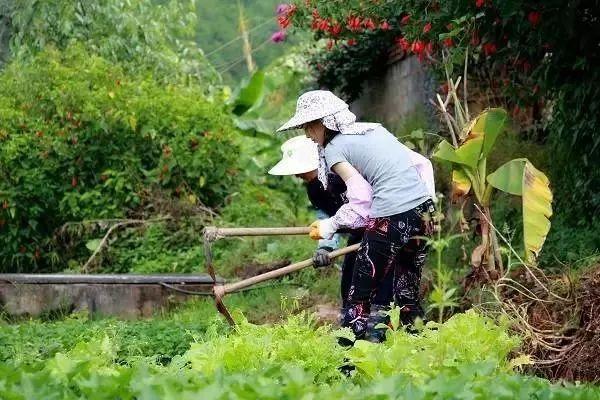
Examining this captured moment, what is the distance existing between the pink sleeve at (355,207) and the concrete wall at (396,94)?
6.64m

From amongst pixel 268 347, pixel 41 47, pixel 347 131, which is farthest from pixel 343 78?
pixel 268 347

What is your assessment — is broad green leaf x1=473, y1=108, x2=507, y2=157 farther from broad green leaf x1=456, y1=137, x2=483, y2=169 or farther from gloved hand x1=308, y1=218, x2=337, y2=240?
gloved hand x1=308, y1=218, x2=337, y2=240

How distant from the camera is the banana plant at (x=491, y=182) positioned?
824 cm

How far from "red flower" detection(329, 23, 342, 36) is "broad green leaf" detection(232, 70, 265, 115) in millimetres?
5549

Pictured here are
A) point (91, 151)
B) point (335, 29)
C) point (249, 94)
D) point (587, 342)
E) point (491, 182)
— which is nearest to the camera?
point (587, 342)

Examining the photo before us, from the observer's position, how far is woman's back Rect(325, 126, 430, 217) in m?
7.40

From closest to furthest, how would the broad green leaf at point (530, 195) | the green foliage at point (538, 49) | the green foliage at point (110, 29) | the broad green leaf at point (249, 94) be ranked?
the broad green leaf at point (530, 195) < the green foliage at point (538, 49) < the green foliage at point (110, 29) < the broad green leaf at point (249, 94)

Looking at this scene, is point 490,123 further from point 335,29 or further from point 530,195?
point 335,29

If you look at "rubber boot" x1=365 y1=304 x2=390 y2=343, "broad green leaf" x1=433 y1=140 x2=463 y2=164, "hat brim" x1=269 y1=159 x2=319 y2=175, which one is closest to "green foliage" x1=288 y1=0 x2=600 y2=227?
"broad green leaf" x1=433 y1=140 x2=463 y2=164

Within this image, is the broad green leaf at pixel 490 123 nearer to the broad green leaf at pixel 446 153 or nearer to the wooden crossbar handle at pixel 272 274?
the broad green leaf at pixel 446 153

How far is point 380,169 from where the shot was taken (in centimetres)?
742

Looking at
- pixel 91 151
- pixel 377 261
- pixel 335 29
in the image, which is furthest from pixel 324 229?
pixel 91 151

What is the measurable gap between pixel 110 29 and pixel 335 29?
5.52m

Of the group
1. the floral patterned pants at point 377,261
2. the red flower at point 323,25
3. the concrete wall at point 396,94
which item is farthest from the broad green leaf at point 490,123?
the concrete wall at point 396,94
